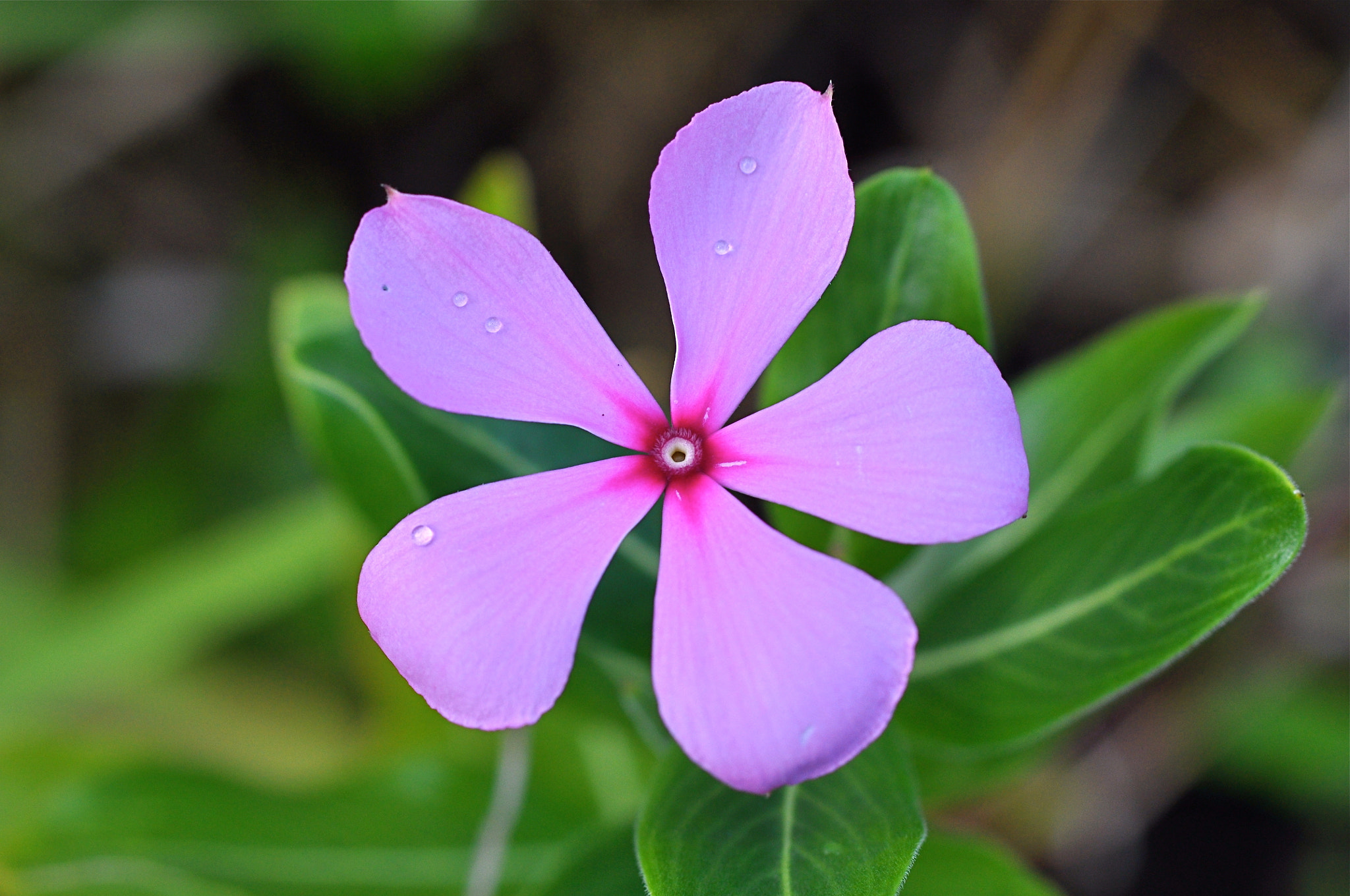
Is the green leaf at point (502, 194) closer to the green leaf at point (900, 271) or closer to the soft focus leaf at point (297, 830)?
the green leaf at point (900, 271)

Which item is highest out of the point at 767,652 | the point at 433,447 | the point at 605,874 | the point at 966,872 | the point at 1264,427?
the point at 1264,427

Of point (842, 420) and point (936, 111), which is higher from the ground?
point (936, 111)

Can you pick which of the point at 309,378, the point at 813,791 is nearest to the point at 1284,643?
the point at 813,791

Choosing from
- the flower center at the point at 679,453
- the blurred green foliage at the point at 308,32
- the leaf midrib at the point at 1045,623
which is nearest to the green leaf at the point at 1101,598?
the leaf midrib at the point at 1045,623

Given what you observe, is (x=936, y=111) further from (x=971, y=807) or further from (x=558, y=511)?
(x=558, y=511)

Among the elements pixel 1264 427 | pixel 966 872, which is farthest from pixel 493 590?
pixel 1264 427

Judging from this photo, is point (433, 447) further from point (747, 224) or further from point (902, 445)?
point (902, 445)

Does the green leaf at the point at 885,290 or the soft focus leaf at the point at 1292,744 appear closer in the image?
the green leaf at the point at 885,290
